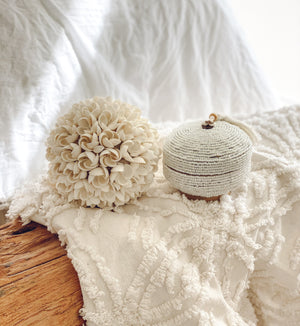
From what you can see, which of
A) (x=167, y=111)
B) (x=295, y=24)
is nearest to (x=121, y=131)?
(x=167, y=111)

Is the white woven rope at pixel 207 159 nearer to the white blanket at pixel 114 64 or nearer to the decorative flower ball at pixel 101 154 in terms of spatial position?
the decorative flower ball at pixel 101 154

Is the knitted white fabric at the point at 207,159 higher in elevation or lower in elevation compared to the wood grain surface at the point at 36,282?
higher

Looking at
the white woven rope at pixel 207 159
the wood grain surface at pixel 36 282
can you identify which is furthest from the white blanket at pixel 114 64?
the white woven rope at pixel 207 159

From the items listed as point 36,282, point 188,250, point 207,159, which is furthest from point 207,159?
point 36,282

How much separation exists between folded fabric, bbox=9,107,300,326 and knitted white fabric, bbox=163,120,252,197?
5 cm

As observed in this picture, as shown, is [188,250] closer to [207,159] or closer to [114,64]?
[207,159]

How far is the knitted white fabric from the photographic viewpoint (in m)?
0.50

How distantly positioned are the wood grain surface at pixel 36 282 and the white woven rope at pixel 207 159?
235 millimetres

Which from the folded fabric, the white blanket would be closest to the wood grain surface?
the folded fabric

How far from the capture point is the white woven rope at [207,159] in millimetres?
499

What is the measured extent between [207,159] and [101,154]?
0.55 ft

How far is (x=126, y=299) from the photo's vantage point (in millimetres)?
466

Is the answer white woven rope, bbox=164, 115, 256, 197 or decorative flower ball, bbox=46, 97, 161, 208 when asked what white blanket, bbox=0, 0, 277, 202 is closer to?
decorative flower ball, bbox=46, 97, 161, 208

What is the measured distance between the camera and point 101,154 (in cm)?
50
